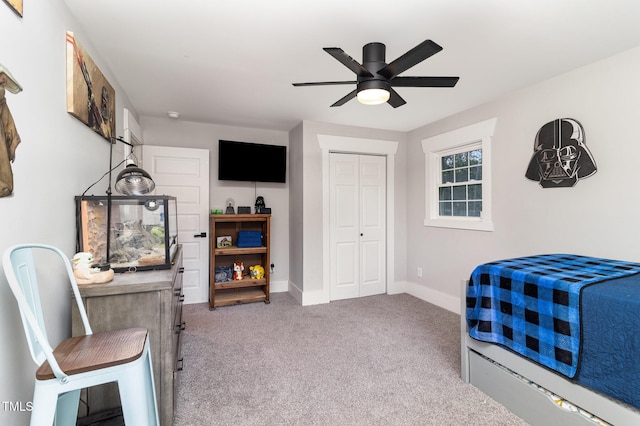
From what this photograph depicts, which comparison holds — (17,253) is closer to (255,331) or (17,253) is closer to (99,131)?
(99,131)

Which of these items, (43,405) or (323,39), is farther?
(323,39)

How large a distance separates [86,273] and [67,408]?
0.59 m

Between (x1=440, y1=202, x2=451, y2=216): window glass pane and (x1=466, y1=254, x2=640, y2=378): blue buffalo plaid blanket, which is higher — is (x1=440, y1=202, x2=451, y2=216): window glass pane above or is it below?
above

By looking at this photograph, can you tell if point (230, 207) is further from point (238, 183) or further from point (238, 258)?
point (238, 258)

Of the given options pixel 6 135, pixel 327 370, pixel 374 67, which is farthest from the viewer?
pixel 327 370

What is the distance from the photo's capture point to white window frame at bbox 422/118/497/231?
3244mm

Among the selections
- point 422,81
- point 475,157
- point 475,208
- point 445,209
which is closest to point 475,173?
point 475,157

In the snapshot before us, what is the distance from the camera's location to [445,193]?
3945 millimetres

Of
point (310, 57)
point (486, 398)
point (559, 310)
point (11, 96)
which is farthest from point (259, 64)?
point (486, 398)

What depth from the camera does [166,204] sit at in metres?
1.85

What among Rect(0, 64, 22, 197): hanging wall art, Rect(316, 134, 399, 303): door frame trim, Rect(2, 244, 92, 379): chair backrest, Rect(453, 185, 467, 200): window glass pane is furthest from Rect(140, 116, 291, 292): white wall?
Rect(2, 244, 92, 379): chair backrest

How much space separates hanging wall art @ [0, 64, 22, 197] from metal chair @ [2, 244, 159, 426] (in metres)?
0.25

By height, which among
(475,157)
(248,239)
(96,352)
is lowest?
(96,352)

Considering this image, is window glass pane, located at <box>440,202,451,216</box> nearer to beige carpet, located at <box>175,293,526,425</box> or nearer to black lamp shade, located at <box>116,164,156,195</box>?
beige carpet, located at <box>175,293,526,425</box>
